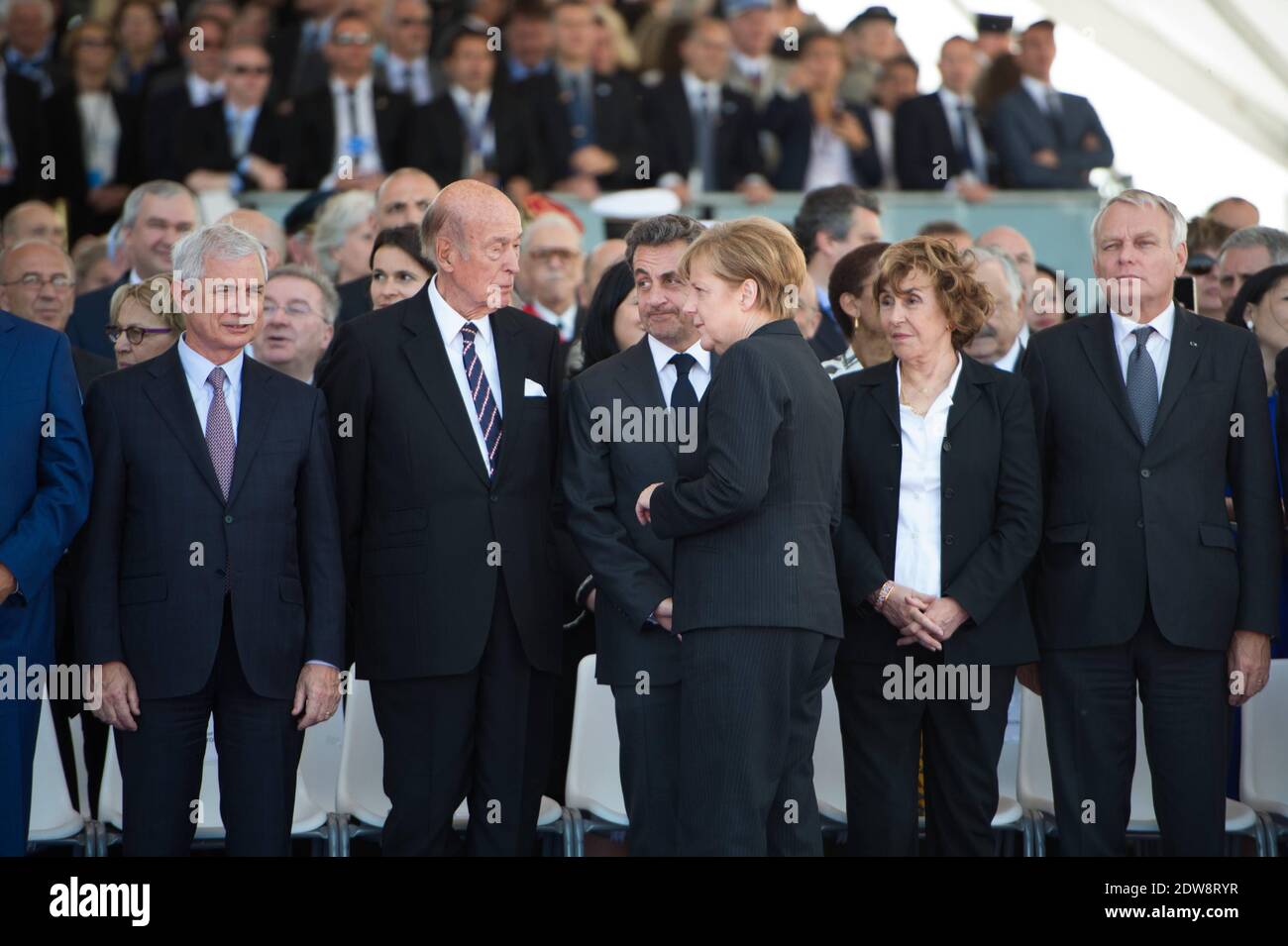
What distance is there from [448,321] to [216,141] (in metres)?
4.54

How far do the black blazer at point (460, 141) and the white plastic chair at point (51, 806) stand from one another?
427 cm

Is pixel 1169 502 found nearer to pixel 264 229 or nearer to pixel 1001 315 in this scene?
pixel 1001 315

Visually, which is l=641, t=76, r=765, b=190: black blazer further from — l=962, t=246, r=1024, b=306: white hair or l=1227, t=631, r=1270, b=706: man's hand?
l=1227, t=631, r=1270, b=706: man's hand

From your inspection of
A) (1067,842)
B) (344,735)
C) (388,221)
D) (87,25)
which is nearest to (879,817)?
(1067,842)

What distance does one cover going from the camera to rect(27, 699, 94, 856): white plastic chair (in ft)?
15.4

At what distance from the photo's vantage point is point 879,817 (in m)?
4.37

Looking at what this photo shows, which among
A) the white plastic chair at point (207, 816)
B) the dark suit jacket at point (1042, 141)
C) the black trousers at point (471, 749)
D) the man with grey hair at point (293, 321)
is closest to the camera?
the black trousers at point (471, 749)

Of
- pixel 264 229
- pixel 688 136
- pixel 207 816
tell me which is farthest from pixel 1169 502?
pixel 688 136

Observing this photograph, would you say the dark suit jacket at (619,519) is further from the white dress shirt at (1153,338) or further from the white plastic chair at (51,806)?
the white plastic chair at (51,806)

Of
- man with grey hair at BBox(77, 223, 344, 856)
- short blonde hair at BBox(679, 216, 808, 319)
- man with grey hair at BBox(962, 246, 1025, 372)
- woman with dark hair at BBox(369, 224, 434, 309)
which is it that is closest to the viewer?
short blonde hair at BBox(679, 216, 808, 319)

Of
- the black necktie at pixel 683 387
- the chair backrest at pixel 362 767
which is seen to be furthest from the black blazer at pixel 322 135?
the black necktie at pixel 683 387

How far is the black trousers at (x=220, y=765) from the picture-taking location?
4.04 m

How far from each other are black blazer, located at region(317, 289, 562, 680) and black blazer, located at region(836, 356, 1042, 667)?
830 millimetres

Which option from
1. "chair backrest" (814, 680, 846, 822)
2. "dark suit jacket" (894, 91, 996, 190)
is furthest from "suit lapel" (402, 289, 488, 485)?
"dark suit jacket" (894, 91, 996, 190)
